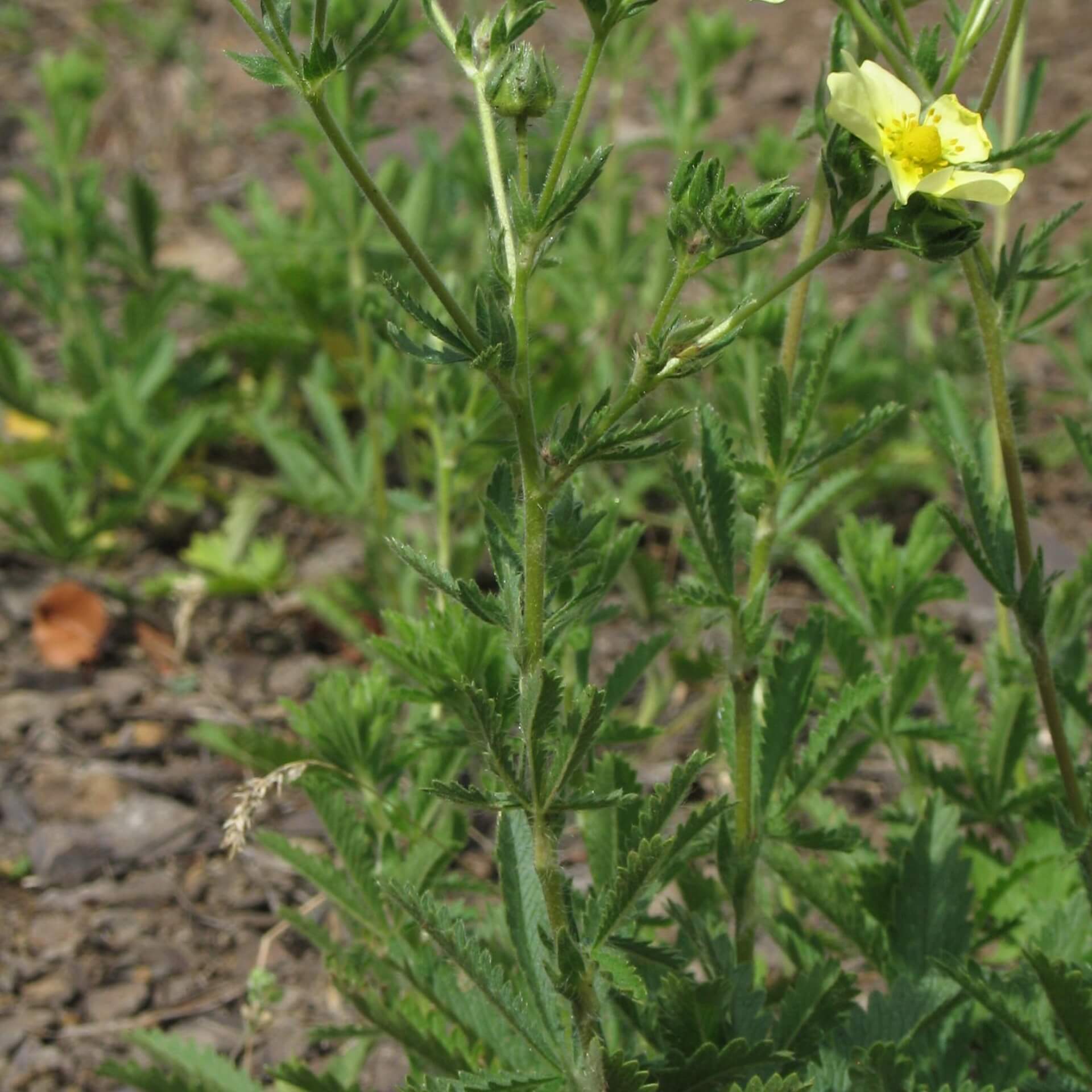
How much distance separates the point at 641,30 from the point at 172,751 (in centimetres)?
287

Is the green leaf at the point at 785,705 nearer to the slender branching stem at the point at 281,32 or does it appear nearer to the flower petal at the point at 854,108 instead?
the flower petal at the point at 854,108

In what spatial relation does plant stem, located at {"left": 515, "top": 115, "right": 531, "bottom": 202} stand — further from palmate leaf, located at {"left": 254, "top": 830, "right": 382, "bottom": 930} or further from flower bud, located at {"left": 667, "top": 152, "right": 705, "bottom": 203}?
palmate leaf, located at {"left": 254, "top": 830, "right": 382, "bottom": 930}

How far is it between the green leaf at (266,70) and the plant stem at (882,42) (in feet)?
2.09

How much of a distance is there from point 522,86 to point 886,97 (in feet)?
1.27

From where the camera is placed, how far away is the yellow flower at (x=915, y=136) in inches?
57.9

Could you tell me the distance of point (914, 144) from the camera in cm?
154

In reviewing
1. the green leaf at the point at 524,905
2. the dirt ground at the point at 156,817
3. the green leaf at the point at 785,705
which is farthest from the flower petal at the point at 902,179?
the green leaf at the point at 524,905

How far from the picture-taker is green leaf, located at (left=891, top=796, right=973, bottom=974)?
1978 mm

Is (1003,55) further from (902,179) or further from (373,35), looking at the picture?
(373,35)

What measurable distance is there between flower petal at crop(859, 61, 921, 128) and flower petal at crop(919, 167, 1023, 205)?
88mm

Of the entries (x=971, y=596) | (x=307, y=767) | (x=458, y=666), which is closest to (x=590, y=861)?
(x=458, y=666)

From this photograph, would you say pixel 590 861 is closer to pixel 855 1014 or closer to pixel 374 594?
pixel 855 1014

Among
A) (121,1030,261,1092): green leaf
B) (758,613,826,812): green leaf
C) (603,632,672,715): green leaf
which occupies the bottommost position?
(121,1030,261,1092): green leaf

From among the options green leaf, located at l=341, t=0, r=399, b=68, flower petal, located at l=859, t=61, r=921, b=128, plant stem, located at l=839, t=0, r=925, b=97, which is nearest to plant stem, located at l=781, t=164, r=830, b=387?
plant stem, located at l=839, t=0, r=925, b=97
